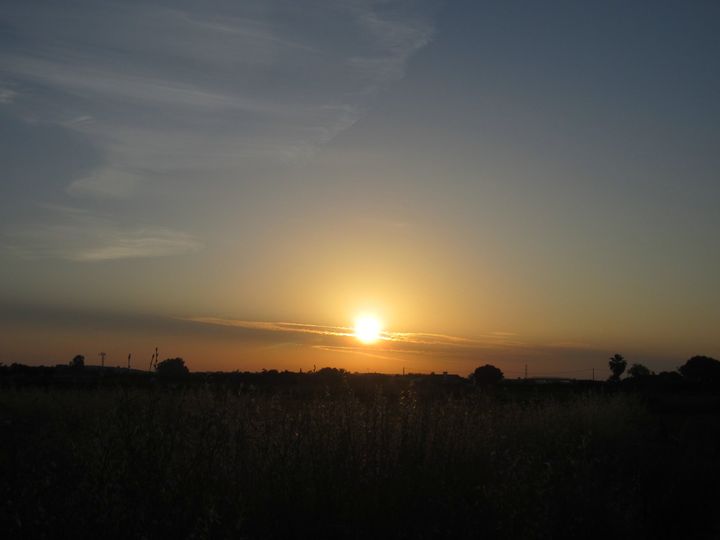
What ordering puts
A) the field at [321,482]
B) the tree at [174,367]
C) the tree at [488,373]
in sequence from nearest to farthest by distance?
the field at [321,482], the tree at [174,367], the tree at [488,373]

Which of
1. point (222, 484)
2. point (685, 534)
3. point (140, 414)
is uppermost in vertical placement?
point (140, 414)

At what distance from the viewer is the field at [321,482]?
6.63 m

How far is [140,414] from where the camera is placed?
810cm

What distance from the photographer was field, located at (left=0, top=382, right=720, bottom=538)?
663 cm

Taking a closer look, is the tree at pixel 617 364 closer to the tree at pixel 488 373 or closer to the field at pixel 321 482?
the tree at pixel 488 373

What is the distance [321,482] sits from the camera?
28.9 feet

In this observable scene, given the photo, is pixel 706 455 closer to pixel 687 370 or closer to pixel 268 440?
pixel 268 440

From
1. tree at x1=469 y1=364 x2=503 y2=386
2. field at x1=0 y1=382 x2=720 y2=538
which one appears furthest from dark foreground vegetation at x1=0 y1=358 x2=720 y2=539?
tree at x1=469 y1=364 x2=503 y2=386

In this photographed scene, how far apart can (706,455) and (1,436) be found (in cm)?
1439

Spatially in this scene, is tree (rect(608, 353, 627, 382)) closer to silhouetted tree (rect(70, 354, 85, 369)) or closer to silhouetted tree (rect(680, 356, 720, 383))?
silhouetted tree (rect(680, 356, 720, 383))

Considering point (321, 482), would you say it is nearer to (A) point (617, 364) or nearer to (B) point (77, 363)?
(B) point (77, 363)

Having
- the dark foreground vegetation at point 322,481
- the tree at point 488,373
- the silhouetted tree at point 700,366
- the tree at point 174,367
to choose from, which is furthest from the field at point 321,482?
the silhouetted tree at point 700,366

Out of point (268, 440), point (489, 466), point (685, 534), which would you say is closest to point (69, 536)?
point (268, 440)

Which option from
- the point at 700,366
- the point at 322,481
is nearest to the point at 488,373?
the point at 700,366
